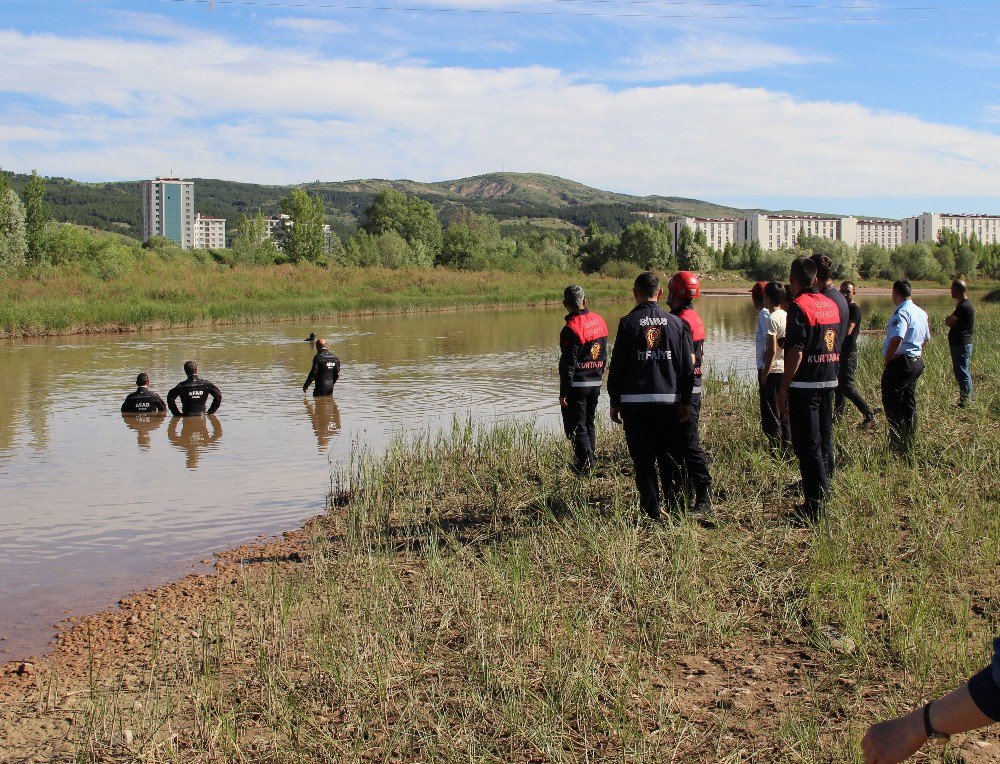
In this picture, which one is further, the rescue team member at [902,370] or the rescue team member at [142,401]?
the rescue team member at [142,401]

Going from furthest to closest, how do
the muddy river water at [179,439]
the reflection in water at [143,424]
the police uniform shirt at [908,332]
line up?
the reflection in water at [143,424]
the police uniform shirt at [908,332]
the muddy river water at [179,439]

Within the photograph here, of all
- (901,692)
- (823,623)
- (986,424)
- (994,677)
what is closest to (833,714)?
(901,692)

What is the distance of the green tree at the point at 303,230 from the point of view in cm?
8719

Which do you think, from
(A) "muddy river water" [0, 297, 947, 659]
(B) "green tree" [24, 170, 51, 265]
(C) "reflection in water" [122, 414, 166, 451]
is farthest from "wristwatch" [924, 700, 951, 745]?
(B) "green tree" [24, 170, 51, 265]

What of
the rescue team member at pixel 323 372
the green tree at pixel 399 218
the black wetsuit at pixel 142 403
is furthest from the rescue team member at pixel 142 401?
the green tree at pixel 399 218

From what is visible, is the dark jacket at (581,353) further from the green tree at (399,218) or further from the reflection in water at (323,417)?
the green tree at (399,218)

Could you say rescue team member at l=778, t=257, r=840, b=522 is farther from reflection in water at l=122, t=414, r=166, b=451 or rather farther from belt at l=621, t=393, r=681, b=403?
reflection in water at l=122, t=414, r=166, b=451

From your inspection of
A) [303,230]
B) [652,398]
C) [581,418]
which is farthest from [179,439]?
[303,230]

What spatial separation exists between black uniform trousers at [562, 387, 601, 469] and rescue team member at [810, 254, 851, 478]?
2.28 metres

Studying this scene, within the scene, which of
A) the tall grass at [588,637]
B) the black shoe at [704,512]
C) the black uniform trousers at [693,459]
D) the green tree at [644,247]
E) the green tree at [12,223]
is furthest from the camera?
the green tree at [644,247]

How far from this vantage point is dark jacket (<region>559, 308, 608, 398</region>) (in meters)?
9.12

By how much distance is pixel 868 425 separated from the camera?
37.5 ft

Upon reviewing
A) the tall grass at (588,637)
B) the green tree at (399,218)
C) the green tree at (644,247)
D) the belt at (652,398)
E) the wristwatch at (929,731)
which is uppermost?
the green tree at (399,218)

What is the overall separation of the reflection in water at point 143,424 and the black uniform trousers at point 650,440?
9.35 metres
